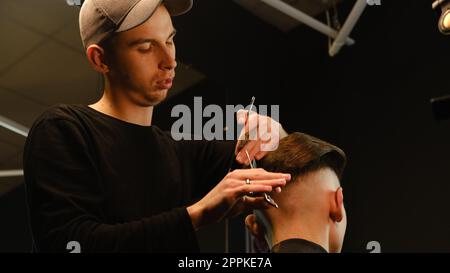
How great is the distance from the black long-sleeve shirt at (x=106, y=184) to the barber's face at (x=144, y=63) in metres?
0.08

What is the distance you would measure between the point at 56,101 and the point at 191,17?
44 centimetres

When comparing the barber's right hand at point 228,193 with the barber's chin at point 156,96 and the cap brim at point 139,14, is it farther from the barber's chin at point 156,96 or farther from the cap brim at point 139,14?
the cap brim at point 139,14

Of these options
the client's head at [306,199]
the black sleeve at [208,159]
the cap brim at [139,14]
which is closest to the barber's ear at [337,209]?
the client's head at [306,199]

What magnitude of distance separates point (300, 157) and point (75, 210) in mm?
619

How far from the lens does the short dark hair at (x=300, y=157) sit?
1.63 m

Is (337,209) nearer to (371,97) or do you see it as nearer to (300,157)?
(300,157)

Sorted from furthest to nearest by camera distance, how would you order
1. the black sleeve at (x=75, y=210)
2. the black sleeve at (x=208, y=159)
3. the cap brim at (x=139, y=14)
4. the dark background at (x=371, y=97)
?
the dark background at (x=371, y=97)
the black sleeve at (x=208, y=159)
the cap brim at (x=139, y=14)
the black sleeve at (x=75, y=210)

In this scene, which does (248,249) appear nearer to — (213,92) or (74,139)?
(213,92)

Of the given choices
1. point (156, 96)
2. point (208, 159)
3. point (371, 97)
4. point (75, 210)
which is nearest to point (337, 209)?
point (208, 159)

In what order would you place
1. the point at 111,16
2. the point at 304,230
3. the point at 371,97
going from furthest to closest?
the point at 371,97
the point at 304,230
the point at 111,16

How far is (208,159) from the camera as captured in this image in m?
1.61

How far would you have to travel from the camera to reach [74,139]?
138 centimetres

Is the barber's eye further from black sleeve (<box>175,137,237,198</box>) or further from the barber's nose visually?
black sleeve (<box>175,137,237,198</box>)

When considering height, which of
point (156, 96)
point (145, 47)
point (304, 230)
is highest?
point (145, 47)
